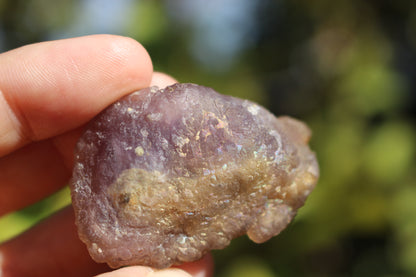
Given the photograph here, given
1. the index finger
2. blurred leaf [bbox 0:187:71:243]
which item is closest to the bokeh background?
blurred leaf [bbox 0:187:71:243]

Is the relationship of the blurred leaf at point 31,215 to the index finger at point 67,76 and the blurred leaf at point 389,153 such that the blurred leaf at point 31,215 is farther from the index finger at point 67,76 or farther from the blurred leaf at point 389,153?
the blurred leaf at point 389,153

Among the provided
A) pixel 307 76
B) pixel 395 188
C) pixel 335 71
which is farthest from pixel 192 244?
pixel 307 76

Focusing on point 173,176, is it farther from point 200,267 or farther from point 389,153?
point 389,153

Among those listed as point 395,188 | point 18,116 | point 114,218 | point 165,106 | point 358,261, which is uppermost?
point 165,106

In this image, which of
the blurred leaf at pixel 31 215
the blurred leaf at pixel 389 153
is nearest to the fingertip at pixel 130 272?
the blurred leaf at pixel 31 215

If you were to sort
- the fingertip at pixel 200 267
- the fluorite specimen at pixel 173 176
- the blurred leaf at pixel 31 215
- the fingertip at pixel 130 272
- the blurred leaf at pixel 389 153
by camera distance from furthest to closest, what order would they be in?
the blurred leaf at pixel 389 153
the blurred leaf at pixel 31 215
the fingertip at pixel 200 267
the fluorite specimen at pixel 173 176
the fingertip at pixel 130 272

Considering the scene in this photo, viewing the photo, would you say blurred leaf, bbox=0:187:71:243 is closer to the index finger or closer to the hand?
the hand

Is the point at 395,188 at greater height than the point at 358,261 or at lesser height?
greater

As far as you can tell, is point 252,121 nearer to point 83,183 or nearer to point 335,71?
point 83,183

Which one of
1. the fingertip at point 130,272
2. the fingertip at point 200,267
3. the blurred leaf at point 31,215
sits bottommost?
the blurred leaf at point 31,215
